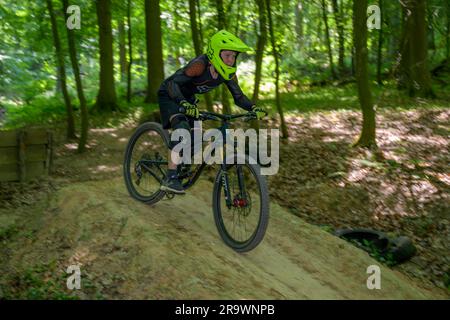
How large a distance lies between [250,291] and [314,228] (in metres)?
3.42

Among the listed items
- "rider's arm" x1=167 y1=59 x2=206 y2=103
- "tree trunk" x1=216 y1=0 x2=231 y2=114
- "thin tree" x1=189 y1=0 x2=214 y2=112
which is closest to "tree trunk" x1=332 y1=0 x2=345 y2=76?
"tree trunk" x1=216 y1=0 x2=231 y2=114

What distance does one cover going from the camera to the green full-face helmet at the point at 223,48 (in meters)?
5.95

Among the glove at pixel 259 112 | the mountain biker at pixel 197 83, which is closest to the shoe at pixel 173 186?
the mountain biker at pixel 197 83

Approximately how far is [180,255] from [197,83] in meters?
2.37

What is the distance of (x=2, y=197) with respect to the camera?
30.6ft

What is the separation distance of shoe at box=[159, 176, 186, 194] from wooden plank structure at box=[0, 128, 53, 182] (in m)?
4.65

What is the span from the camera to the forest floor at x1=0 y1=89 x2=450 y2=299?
18.2 ft

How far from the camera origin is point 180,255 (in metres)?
5.79

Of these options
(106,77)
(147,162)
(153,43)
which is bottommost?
(147,162)

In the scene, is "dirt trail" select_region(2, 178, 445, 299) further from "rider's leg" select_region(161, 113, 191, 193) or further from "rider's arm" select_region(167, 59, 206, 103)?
"rider's arm" select_region(167, 59, 206, 103)

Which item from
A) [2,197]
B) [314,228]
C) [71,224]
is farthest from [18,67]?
[314,228]

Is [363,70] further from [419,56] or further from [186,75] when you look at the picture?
[419,56]

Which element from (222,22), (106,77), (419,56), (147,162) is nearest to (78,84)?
(222,22)
